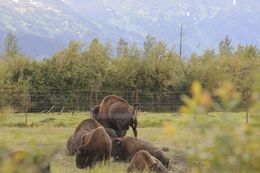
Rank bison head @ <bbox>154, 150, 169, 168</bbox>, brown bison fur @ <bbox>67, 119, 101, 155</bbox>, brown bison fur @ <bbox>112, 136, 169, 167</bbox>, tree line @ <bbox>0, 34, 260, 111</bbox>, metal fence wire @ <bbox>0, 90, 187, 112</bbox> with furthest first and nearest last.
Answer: tree line @ <bbox>0, 34, 260, 111</bbox>
metal fence wire @ <bbox>0, 90, 187, 112</bbox>
brown bison fur @ <bbox>67, 119, 101, 155</bbox>
brown bison fur @ <bbox>112, 136, 169, 167</bbox>
bison head @ <bbox>154, 150, 169, 168</bbox>

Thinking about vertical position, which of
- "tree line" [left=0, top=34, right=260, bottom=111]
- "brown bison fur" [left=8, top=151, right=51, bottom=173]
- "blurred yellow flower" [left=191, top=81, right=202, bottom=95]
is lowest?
"brown bison fur" [left=8, top=151, right=51, bottom=173]

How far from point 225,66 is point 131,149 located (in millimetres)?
42541

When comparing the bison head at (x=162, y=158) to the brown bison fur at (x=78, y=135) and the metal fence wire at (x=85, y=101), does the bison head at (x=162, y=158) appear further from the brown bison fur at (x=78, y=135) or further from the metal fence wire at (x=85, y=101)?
the metal fence wire at (x=85, y=101)

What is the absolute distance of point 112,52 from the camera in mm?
60312

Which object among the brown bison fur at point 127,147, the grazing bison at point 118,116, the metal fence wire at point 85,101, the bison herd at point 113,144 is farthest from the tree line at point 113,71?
the brown bison fur at point 127,147

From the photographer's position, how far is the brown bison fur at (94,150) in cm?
1177

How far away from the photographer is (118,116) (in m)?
16.6

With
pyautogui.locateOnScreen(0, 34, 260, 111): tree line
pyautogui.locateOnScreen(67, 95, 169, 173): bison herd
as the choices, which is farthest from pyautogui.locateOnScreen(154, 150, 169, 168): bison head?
pyautogui.locateOnScreen(0, 34, 260, 111): tree line

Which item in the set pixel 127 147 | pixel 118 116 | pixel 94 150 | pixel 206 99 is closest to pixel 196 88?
pixel 206 99

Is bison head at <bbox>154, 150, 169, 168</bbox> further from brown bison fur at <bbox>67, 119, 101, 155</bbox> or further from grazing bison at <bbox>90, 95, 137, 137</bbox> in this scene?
grazing bison at <bbox>90, 95, 137, 137</bbox>

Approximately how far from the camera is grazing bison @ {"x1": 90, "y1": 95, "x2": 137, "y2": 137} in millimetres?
16547

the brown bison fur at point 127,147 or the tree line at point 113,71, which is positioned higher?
the tree line at point 113,71

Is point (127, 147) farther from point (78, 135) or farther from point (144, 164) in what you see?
point (144, 164)

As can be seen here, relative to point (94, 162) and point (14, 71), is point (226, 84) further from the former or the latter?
point (14, 71)
